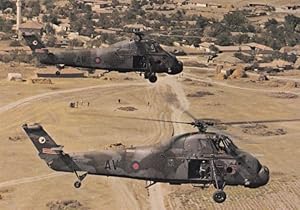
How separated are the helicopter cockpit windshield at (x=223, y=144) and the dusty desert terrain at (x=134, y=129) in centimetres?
403

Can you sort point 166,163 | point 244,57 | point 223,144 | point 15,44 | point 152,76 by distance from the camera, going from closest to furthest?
point 223,144, point 166,163, point 152,76, point 244,57, point 15,44

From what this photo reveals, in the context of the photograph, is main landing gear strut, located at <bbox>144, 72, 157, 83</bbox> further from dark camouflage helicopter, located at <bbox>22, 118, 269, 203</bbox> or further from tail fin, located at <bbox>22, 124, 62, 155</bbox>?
tail fin, located at <bbox>22, 124, 62, 155</bbox>

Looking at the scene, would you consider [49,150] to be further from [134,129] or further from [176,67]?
[134,129]

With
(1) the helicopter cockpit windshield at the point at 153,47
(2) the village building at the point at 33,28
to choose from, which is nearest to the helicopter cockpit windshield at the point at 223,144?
(1) the helicopter cockpit windshield at the point at 153,47

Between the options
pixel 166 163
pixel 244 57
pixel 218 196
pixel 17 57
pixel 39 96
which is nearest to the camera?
pixel 218 196

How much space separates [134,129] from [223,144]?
145 ft

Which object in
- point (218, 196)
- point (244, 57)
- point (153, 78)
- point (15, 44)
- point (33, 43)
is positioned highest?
point (33, 43)

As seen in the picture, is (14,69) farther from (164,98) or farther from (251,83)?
(251,83)

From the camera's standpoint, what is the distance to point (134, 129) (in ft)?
240

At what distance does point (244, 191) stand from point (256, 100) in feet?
143

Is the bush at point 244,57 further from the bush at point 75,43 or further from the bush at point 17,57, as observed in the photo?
the bush at point 17,57

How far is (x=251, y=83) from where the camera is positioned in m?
109

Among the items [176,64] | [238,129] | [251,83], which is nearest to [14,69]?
[251,83]

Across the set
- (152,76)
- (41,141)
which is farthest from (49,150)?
(152,76)
